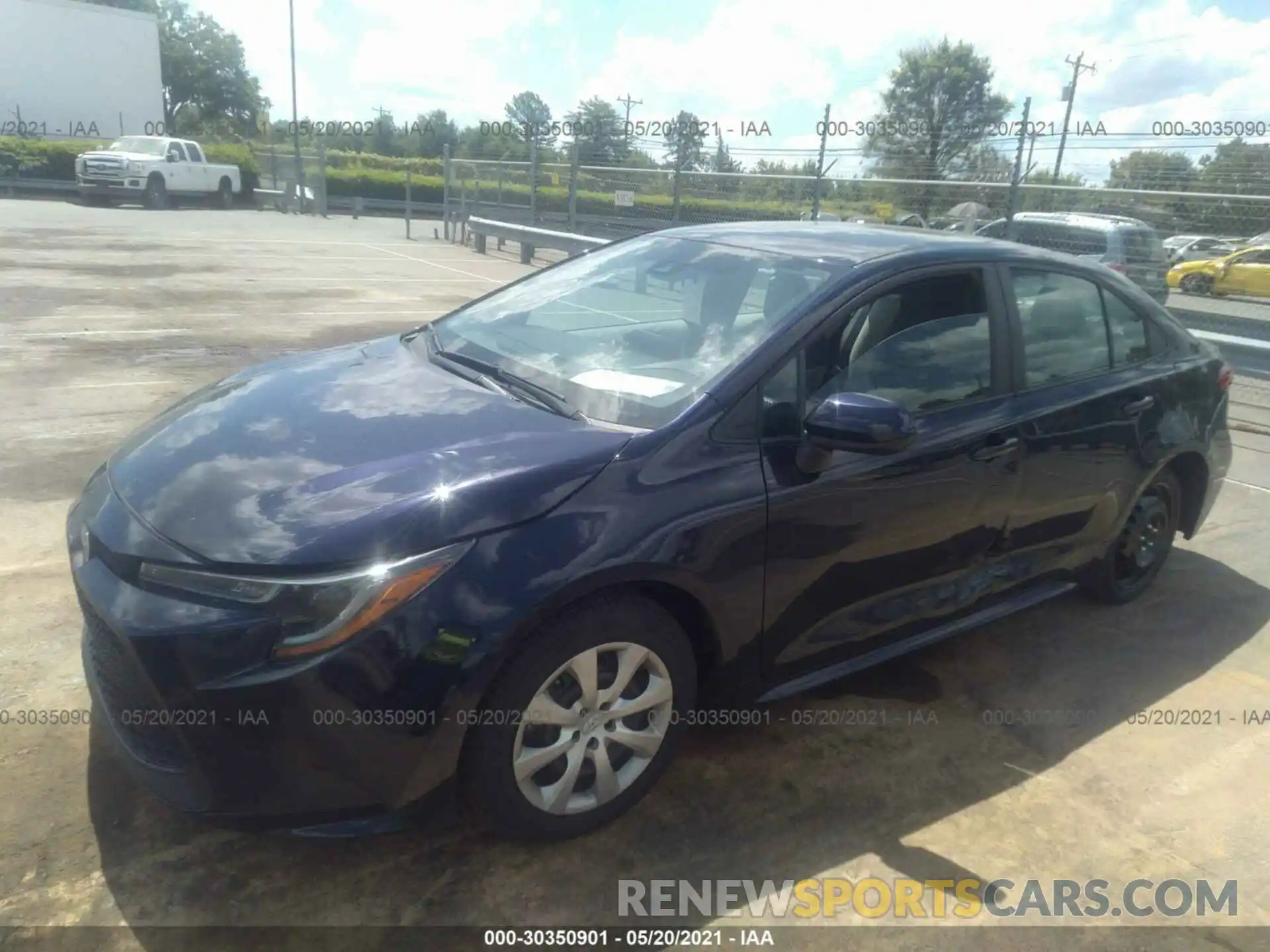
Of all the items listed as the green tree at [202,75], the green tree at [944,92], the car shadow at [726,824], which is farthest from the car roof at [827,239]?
the green tree at [202,75]

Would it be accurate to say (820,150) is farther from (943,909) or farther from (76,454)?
(943,909)

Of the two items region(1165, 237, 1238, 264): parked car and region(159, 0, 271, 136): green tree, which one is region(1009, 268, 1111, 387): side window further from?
region(159, 0, 271, 136): green tree

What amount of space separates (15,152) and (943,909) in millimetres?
36399

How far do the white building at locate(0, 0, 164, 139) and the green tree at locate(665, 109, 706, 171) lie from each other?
3508 centimetres

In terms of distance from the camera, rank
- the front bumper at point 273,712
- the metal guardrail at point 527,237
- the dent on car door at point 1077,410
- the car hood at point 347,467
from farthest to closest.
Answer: the metal guardrail at point 527,237
the dent on car door at point 1077,410
the car hood at point 347,467
the front bumper at point 273,712

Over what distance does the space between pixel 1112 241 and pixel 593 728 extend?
33.7 ft

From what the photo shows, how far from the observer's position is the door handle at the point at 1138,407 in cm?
392

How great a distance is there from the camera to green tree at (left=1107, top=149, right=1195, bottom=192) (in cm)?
1123

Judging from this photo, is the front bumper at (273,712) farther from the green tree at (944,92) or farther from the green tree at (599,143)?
the green tree at (944,92)

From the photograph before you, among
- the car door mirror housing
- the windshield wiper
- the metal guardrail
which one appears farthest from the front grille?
the metal guardrail

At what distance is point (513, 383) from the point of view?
3.06 m

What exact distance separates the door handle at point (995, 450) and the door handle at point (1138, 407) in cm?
82

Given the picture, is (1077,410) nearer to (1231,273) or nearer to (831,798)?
(831,798)

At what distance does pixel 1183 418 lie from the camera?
14.0ft
